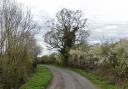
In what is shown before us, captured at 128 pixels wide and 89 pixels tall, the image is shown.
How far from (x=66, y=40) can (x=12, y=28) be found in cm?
5428

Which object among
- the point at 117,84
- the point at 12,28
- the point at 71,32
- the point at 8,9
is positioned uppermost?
the point at 71,32

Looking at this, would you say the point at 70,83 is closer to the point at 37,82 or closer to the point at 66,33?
the point at 37,82

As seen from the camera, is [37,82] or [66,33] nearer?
[37,82]

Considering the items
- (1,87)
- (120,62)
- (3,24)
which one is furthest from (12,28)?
(120,62)

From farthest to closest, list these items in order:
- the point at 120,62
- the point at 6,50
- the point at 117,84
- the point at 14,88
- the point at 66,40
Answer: the point at 66,40 < the point at 120,62 < the point at 117,84 < the point at 14,88 < the point at 6,50

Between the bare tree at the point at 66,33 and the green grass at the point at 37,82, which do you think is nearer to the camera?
the green grass at the point at 37,82

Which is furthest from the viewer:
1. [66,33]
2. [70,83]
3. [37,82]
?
[66,33]

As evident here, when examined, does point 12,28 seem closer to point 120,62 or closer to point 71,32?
point 120,62

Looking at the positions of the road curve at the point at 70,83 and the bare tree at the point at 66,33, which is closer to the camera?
the road curve at the point at 70,83

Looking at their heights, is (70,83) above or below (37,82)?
below

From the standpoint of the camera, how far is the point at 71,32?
251 ft

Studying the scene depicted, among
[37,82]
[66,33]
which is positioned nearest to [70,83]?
[37,82]

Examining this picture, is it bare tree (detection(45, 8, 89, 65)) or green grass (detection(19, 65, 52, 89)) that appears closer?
green grass (detection(19, 65, 52, 89))

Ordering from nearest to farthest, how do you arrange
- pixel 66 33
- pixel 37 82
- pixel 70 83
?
1. pixel 37 82
2. pixel 70 83
3. pixel 66 33
